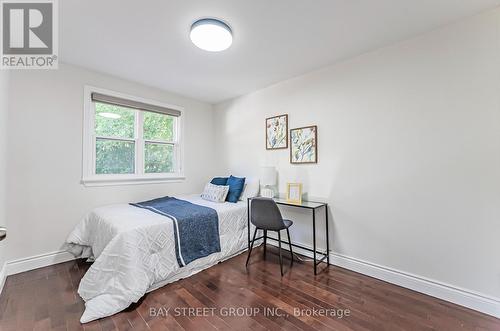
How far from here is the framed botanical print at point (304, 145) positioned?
2855 millimetres

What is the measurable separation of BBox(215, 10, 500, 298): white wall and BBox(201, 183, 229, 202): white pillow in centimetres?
118

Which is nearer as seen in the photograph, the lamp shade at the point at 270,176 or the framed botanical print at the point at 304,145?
the framed botanical print at the point at 304,145

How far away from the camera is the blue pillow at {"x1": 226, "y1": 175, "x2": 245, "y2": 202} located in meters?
3.42

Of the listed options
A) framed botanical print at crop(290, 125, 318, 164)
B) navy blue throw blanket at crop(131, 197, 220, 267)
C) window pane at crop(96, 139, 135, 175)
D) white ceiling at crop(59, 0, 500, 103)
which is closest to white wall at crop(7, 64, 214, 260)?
window pane at crop(96, 139, 135, 175)

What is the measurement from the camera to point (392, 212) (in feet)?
7.39

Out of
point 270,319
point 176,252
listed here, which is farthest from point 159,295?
point 270,319

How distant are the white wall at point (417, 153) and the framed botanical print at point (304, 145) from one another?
8cm

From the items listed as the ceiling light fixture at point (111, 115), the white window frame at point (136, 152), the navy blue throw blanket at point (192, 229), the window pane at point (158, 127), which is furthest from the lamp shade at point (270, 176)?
the ceiling light fixture at point (111, 115)

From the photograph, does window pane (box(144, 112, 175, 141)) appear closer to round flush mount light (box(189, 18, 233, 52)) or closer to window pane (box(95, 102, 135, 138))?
window pane (box(95, 102, 135, 138))

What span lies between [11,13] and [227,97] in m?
2.69

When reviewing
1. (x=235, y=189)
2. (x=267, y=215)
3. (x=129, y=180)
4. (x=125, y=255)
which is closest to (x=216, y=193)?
(x=235, y=189)

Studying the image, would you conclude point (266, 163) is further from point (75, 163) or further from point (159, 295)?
point (75, 163)

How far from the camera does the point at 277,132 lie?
10.7ft

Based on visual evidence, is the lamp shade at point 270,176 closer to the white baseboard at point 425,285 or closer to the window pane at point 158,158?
the white baseboard at point 425,285
